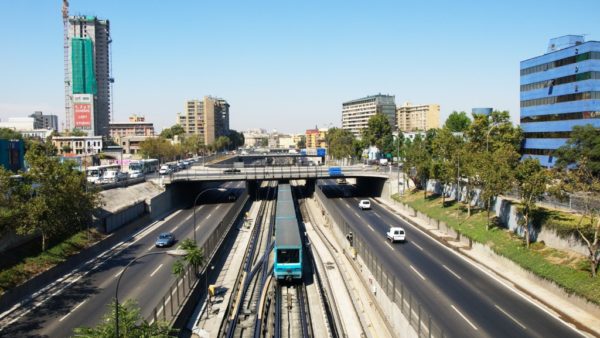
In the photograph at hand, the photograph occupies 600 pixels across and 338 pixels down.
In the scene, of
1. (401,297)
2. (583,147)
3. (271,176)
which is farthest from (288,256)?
(583,147)

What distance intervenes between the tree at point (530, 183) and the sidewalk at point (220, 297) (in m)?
28.2

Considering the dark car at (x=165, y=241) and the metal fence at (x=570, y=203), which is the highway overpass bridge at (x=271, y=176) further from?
the metal fence at (x=570, y=203)

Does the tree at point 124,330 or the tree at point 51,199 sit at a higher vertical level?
the tree at point 51,199

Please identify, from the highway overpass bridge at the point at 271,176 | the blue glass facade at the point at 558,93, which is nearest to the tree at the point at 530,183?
the blue glass facade at the point at 558,93

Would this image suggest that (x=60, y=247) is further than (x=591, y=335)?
Yes

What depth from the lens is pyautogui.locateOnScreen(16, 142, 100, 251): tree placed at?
141 ft

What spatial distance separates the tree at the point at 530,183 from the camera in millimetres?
43219

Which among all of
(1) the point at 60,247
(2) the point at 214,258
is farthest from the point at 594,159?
(1) the point at 60,247

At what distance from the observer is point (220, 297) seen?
38.6 meters

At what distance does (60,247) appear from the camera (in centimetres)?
4759

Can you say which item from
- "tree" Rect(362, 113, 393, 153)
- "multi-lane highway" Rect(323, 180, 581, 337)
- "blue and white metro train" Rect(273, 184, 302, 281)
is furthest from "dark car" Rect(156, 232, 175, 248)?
"tree" Rect(362, 113, 393, 153)

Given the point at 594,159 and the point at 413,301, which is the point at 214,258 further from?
the point at 594,159

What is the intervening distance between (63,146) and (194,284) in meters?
169

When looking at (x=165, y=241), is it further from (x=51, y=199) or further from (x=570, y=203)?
(x=570, y=203)
